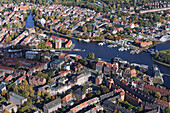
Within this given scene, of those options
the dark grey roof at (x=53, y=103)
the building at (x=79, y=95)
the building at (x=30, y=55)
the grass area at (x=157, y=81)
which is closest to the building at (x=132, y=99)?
the building at (x=79, y=95)

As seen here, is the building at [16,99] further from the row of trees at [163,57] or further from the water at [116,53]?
the row of trees at [163,57]

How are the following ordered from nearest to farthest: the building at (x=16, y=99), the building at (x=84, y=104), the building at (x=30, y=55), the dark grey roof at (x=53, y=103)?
the building at (x=84, y=104)
the dark grey roof at (x=53, y=103)
the building at (x=16, y=99)
the building at (x=30, y=55)

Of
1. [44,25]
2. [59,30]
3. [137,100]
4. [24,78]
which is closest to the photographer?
[137,100]

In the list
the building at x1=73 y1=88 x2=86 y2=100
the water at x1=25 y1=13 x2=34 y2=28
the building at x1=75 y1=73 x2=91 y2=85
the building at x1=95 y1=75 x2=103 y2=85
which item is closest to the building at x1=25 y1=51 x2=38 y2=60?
the building at x1=75 y1=73 x2=91 y2=85

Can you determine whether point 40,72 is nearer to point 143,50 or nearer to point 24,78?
point 24,78

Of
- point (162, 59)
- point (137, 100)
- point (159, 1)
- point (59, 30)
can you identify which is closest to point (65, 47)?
point (59, 30)

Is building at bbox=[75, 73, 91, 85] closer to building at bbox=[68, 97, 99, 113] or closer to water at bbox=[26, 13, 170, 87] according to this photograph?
building at bbox=[68, 97, 99, 113]

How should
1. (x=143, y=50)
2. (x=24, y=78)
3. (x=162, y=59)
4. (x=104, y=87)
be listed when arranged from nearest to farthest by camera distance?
1. (x=104, y=87)
2. (x=24, y=78)
3. (x=162, y=59)
4. (x=143, y=50)

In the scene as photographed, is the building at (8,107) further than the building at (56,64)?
No

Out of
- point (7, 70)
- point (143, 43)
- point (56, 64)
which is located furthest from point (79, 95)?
point (143, 43)
